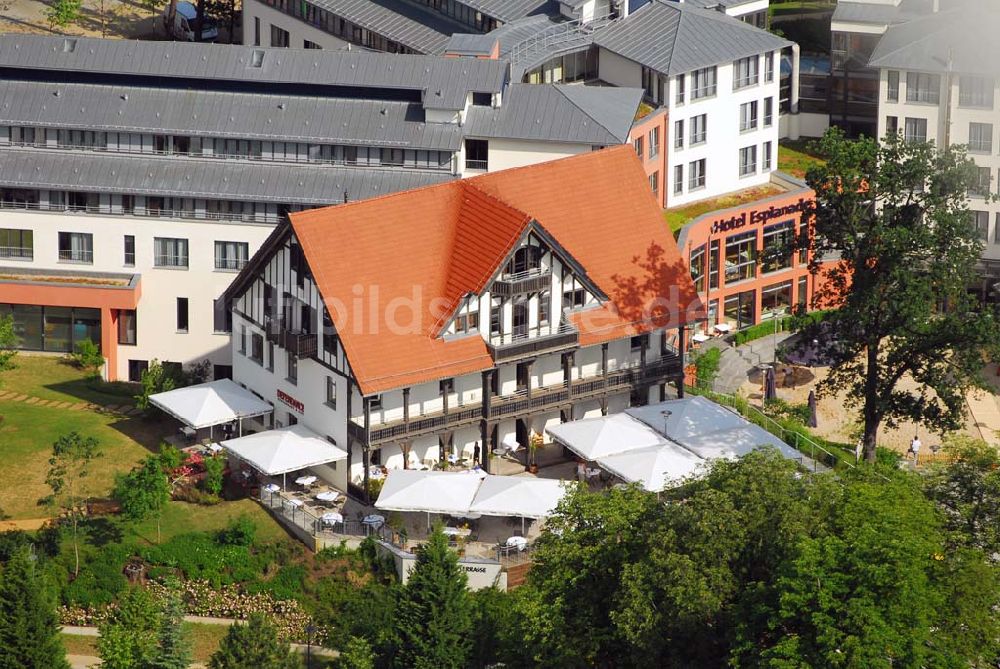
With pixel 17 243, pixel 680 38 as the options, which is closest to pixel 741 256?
pixel 680 38

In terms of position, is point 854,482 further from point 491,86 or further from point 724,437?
point 491,86

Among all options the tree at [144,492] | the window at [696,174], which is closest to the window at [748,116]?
the window at [696,174]

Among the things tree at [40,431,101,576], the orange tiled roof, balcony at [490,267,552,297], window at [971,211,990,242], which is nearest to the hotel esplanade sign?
window at [971,211,990,242]

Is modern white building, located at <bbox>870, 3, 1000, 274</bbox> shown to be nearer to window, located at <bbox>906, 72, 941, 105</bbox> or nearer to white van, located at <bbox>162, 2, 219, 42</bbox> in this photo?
window, located at <bbox>906, 72, 941, 105</bbox>

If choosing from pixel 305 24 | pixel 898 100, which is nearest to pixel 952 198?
pixel 898 100

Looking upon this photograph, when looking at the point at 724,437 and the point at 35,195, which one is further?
the point at 35,195

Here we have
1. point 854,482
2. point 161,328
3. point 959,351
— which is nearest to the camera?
point 854,482

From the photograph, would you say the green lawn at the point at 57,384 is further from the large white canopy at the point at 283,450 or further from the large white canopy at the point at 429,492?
the large white canopy at the point at 429,492
